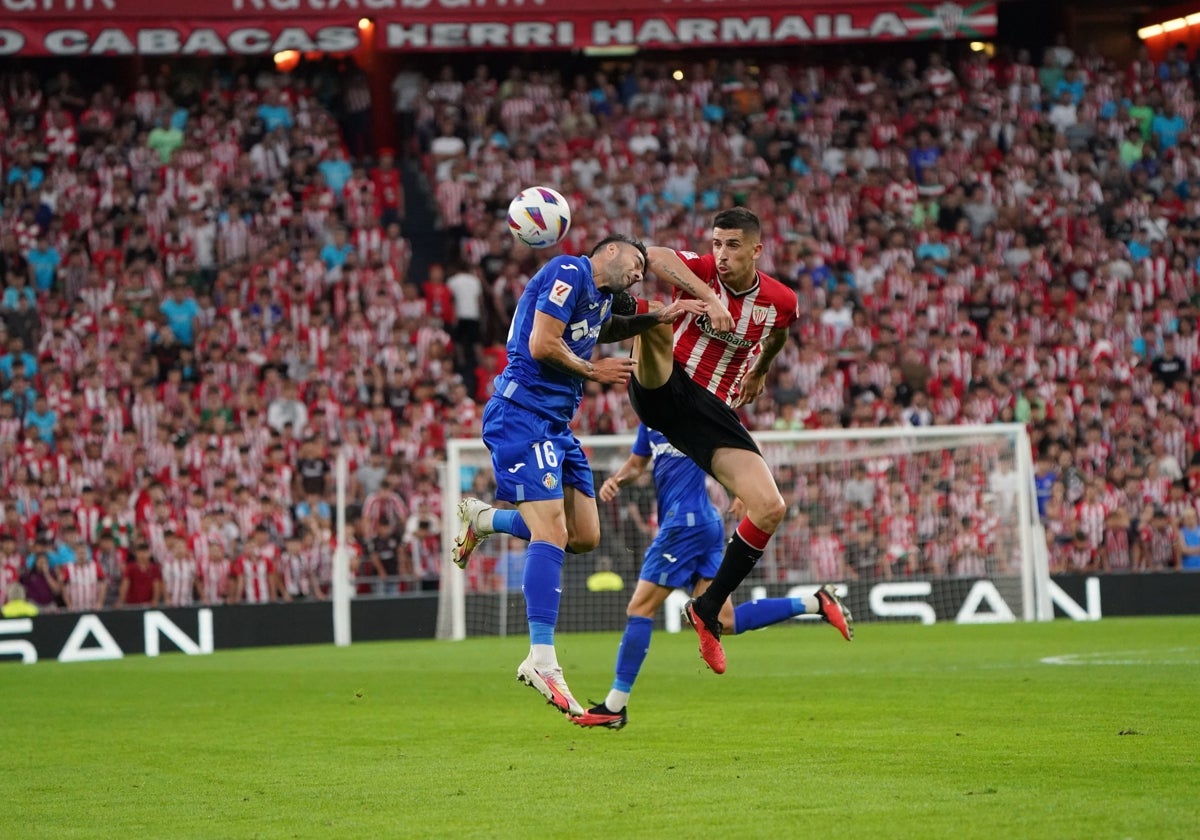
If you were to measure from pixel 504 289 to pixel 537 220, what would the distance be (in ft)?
50.6

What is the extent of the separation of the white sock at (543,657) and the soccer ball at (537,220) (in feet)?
7.07

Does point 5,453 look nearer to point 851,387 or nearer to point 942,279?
point 851,387

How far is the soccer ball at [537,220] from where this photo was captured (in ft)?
30.3

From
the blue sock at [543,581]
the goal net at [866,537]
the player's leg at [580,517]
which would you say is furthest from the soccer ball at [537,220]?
the goal net at [866,537]

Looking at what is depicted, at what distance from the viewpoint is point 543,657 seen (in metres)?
8.77

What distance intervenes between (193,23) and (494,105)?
4.86 metres

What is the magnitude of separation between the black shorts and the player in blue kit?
0.55 meters

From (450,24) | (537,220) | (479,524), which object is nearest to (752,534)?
(479,524)

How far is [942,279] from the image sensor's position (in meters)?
25.6

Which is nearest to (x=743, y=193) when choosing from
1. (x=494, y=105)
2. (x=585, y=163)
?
(x=585, y=163)

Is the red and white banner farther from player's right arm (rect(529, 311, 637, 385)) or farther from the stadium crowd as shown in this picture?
player's right arm (rect(529, 311, 637, 385))

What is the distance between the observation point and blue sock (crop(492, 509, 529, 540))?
9.59m

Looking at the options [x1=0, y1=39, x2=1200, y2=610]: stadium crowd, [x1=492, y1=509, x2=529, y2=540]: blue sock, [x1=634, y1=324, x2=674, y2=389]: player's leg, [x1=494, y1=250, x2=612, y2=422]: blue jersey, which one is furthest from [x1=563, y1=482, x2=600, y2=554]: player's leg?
[x1=0, y1=39, x2=1200, y2=610]: stadium crowd

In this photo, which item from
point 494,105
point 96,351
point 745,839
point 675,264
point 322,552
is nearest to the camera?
point 745,839
